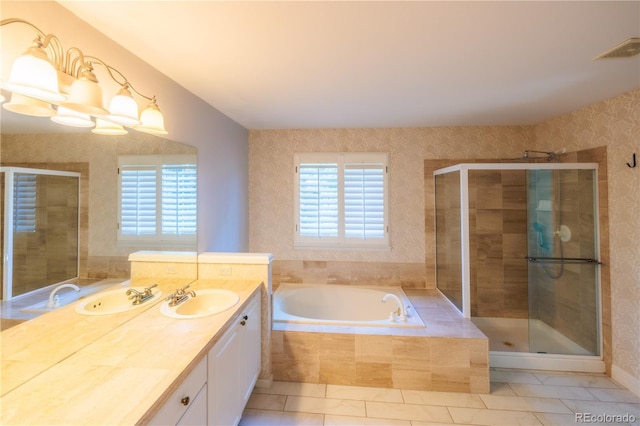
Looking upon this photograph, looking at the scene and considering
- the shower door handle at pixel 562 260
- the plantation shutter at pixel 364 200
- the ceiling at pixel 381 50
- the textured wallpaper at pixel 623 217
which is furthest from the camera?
the plantation shutter at pixel 364 200

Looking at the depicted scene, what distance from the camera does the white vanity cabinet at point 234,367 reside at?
50.5 inches

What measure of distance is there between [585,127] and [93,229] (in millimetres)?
3862

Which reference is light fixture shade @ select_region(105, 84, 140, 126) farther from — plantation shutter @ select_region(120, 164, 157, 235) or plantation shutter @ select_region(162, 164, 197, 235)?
plantation shutter @ select_region(162, 164, 197, 235)

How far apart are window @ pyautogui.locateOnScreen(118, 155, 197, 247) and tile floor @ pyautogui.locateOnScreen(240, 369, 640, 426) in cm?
137

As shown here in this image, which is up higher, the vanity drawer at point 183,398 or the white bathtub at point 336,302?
the vanity drawer at point 183,398

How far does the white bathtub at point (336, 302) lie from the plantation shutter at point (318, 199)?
673 millimetres

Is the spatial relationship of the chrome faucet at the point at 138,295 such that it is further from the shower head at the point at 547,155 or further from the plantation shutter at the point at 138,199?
the shower head at the point at 547,155

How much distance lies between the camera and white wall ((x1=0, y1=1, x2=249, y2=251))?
1.06m

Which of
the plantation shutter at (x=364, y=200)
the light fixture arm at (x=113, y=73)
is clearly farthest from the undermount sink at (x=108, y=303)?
the plantation shutter at (x=364, y=200)

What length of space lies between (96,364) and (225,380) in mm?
623

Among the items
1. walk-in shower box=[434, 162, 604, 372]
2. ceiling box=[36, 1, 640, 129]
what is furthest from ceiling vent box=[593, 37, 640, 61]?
walk-in shower box=[434, 162, 604, 372]

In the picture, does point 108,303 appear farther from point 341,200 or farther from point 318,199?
point 341,200

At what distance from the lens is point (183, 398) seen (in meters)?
1.01

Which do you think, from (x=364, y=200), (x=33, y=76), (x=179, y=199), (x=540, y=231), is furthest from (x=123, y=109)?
(x=540, y=231)
